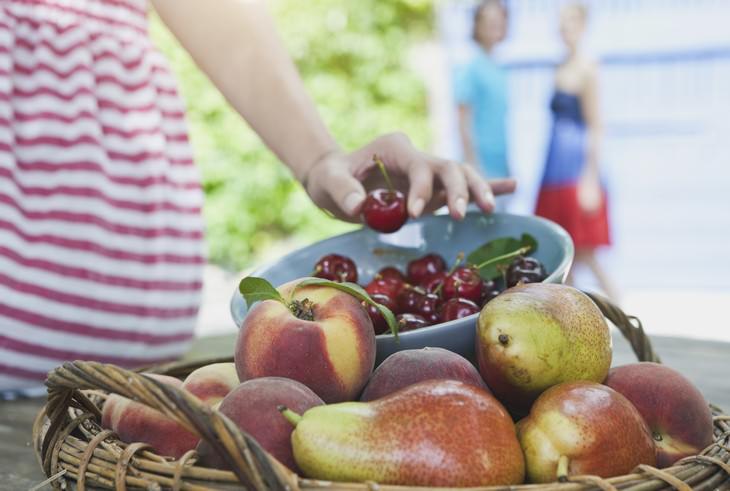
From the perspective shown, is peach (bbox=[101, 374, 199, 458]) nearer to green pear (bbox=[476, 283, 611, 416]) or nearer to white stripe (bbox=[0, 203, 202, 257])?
green pear (bbox=[476, 283, 611, 416])

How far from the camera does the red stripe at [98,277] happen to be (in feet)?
4.20

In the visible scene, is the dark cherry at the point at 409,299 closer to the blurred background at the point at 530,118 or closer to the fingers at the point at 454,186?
the fingers at the point at 454,186

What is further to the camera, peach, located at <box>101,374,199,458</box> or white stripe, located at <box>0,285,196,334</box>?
white stripe, located at <box>0,285,196,334</box>

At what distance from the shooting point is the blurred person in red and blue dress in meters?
3.54

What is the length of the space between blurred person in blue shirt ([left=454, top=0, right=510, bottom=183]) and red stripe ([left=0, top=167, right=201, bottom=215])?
92.6 inches

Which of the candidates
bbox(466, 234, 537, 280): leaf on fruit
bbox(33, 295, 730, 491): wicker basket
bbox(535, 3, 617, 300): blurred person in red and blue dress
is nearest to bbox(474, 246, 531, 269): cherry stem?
bbox(466, 234, 537, 280): leaf on fruit

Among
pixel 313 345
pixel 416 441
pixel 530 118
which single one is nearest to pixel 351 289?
pixel 313 345

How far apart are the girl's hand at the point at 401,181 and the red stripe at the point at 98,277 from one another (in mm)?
317

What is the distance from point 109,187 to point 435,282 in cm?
64

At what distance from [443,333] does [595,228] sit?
2.89 metres

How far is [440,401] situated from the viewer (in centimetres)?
60

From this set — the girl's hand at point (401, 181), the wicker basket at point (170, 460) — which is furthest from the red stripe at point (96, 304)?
the wicker basket at point (170, 460)

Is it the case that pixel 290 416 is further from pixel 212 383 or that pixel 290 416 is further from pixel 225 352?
pixel 225 352

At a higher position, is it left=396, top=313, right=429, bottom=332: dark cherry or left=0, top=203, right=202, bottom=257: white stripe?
left=0, top=203, right=202, bottom=257: white stripe
